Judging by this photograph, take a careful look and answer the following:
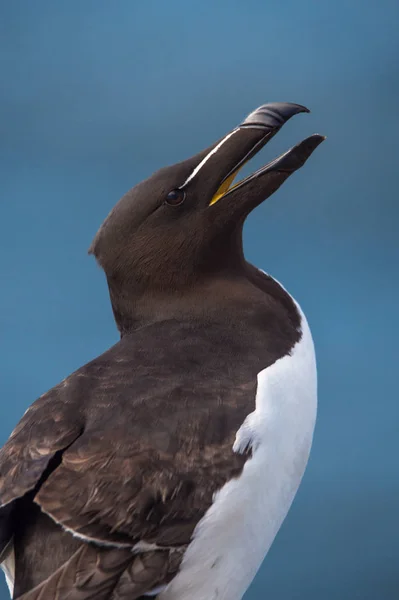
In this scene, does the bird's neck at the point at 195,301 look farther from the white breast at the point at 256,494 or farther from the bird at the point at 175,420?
the white breast at the point at 256,494

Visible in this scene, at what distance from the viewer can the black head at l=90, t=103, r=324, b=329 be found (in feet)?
9.43

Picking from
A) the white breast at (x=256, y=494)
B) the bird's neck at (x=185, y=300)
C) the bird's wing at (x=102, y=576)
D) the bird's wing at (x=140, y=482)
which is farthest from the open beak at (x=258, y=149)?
the bird's wing at (x=102, y=576)

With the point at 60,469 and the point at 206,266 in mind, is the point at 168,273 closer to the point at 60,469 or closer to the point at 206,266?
the point at 206,266

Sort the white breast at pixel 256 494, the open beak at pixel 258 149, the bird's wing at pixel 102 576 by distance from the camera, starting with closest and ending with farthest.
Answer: the bird's wing at pixel 102 576, the white breast at pixel 256 494, the open beak at pixel 258 149

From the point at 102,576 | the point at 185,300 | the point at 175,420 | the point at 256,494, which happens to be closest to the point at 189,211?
the point at 185,300

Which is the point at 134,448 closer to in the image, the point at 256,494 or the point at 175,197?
the point at 256,494

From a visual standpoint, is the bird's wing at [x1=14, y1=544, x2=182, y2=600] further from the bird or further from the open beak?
the open beak

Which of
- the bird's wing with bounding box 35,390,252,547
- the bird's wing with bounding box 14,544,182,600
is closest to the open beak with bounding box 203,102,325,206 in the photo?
the bird's wing with bounding box 35,390,252,547

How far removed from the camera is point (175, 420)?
2469 mm

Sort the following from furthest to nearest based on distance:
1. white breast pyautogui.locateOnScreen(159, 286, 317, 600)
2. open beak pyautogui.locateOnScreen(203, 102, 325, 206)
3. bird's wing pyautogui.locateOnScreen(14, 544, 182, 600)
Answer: open beak pyautogui.locateOnScreen(203, 102, 325, 206)
white breast pyautogui.locateOnScreen(159, 286, 317, 600)
bird's wing pyautogui.locateOnScreen(14, 544, 182, 600)

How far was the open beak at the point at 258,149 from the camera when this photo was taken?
285 cm

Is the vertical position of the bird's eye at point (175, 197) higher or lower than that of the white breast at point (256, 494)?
higher

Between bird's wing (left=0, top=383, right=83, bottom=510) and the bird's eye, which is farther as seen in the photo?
the bird's eye

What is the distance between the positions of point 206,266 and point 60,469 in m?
0.81
